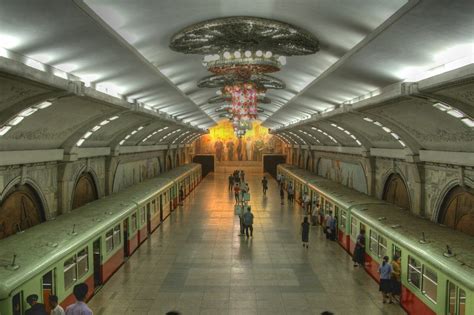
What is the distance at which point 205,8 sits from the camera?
26.4 ft

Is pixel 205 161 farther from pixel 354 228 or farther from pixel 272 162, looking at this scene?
pixel 354 228

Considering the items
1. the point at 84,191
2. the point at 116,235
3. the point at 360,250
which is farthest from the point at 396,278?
the point at 84,191

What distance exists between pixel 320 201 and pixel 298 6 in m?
11.9

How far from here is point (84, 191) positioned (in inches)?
595

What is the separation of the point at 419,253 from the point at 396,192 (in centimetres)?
743

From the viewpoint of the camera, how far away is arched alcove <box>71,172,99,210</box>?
14.3 meters

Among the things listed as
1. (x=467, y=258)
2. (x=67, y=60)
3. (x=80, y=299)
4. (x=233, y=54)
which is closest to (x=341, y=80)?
(x=233, y=54)

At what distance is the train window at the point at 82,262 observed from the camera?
8698 millimetres

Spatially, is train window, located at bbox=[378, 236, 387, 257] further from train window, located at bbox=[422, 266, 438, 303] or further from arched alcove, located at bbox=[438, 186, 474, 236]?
train window, located at bbox=[422, 266, 438, 303]

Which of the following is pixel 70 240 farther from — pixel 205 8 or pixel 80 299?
pixel 205 8

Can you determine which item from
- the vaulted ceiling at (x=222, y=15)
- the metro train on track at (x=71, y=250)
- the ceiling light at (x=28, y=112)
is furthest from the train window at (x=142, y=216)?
the ceiling light at (x=28, y=112)

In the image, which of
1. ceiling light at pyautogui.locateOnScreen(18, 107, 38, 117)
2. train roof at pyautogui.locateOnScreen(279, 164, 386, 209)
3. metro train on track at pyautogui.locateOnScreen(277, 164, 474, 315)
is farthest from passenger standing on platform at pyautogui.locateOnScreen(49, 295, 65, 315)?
train roof at pyautogui.locateOnScreen(279, 164, 386, 209)

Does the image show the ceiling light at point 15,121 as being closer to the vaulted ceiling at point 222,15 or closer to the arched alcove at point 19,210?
the vaulted ceiling at point 222,15

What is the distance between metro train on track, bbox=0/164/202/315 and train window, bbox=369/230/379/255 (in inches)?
255
